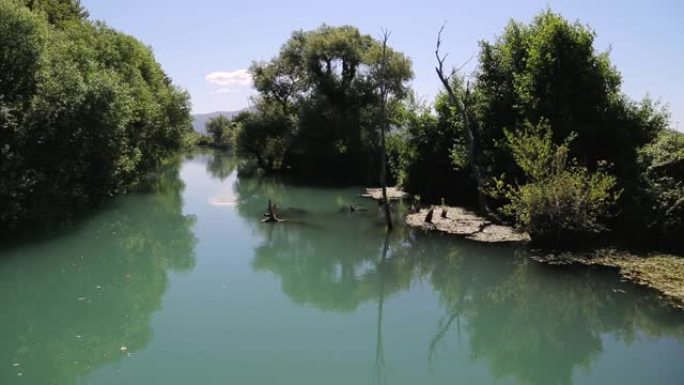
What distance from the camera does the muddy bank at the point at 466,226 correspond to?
73.8 ft

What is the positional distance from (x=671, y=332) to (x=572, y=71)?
587 inches

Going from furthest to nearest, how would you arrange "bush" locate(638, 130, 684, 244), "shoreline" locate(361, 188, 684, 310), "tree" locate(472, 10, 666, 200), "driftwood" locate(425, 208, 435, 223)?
"driftwood" locate(425, 208, 435, 223), "tree" locate(472, 10, 666, 200), "bush" locate(638, 130, 684, 244), "shoreline" locate(361, 188, 684, 310)

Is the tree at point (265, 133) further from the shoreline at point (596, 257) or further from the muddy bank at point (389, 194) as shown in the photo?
the shoreline at point (596, 257)

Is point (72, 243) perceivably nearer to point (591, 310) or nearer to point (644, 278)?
point (591, 310)

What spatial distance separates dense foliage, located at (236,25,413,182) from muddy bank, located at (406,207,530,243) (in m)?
17.8

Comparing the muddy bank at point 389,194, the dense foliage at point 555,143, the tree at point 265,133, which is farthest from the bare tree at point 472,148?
the tree at point 265,133

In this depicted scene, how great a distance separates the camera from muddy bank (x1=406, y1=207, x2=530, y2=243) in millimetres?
22484

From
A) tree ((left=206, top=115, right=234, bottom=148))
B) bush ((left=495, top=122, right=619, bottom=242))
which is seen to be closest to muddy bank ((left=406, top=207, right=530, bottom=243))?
bush ((left=495, top=122, right=619, bottom=242))

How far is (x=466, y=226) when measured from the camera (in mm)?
24875

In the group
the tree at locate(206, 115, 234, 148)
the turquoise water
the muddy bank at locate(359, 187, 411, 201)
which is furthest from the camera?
the tree at locate(206, 115, 234, 148)

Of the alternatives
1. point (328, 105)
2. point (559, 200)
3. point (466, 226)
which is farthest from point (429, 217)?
point (328, 105)

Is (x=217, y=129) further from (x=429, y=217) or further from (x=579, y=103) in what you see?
(x=579, y=103)

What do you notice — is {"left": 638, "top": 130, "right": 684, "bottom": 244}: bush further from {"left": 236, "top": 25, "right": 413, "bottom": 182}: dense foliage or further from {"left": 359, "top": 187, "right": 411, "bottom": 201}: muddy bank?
{"left": 236, "top": 25, "right": 413, "bottom": 182}: dense foliage

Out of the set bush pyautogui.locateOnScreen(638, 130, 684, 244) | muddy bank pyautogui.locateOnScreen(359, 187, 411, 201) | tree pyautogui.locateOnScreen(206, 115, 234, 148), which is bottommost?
muddy bank pyautogui.locateOnScreen(359, 187, 411, 201)
